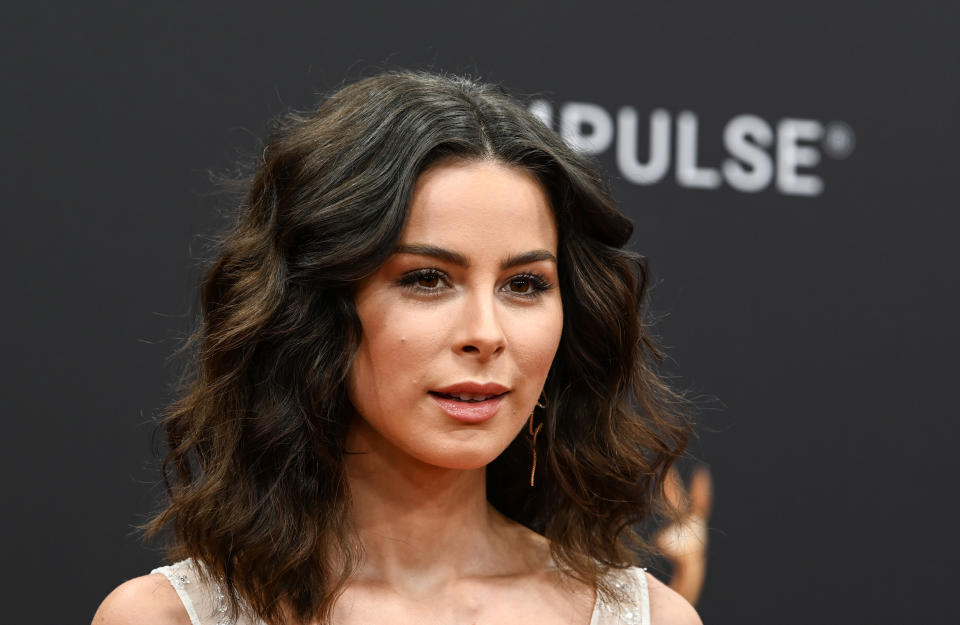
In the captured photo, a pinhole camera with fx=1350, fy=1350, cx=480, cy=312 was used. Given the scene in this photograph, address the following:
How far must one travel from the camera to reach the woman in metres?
2.00

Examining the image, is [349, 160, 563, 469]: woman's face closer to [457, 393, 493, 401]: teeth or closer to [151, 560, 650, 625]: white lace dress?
[457, 393, 493, 401]: teeth

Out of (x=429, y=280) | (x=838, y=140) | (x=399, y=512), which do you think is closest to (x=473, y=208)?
(x=429, y=280)

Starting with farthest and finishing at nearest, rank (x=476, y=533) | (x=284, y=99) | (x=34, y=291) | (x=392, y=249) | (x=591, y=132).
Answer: (x=591, y=132) → (x=284, y=99) → (x=34, y=291) → (x=476, y=533) → (x=392, y=249)

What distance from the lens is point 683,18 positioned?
10.3ft

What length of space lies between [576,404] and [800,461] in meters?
1.06

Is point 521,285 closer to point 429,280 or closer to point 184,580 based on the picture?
point 429,280

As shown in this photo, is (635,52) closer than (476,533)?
No

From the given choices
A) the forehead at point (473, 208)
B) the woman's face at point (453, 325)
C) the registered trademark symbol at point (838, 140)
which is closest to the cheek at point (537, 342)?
the woman's face at point (453, 325)

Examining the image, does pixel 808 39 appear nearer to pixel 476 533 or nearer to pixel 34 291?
pixel 476 533

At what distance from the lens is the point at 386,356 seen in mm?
2008

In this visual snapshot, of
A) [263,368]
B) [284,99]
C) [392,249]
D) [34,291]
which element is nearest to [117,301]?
[34,291]

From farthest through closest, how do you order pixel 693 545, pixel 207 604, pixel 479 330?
pixel 693 545, pixel 207 604, pixel 479 330

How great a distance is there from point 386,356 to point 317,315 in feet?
0.45

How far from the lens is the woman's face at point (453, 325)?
1.99 metres
